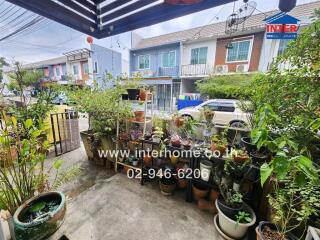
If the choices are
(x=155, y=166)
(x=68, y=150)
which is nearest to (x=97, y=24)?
(x=155, y=166)

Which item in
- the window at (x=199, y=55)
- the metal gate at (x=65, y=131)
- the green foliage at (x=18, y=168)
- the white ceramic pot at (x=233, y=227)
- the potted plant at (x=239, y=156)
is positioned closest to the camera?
the green foliage at (x=18, y=168)

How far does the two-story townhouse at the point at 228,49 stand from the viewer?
6.57 metres

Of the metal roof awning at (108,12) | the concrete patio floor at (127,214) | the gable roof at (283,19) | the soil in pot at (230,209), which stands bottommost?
the concrete patio floor at (127,214)

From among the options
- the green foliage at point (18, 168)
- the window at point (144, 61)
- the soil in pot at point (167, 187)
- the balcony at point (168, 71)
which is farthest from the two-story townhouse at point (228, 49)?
the green foliage at point (18, 168)

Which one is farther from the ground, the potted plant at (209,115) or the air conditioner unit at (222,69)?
the air conditioner unit at (222,69)

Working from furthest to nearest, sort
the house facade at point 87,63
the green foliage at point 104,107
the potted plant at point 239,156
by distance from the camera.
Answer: the house facade at point 87,63 → the green foliage at point 104,107 → the potted plant at point 239,156

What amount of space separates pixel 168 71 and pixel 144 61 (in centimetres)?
218

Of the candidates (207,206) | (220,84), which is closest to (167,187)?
(207,206)

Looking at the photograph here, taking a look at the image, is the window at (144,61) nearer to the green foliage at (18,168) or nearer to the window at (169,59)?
the window at (169,59)

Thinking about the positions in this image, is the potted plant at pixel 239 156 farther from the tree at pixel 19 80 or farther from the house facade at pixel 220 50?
the house facade at pixel 220 50

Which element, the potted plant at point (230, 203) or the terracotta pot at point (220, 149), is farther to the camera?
the terracotta pot at point (220, 149)

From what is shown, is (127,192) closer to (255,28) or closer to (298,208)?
(298,208)

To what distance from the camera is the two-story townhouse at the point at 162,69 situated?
918 cm

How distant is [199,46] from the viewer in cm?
843
